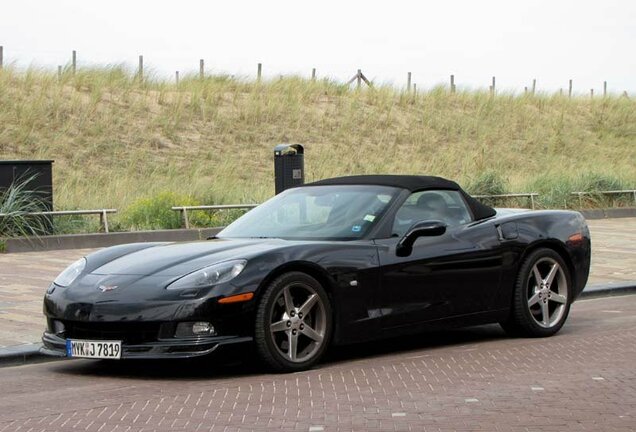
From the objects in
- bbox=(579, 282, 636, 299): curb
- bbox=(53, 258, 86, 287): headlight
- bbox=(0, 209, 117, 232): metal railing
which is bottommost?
bbox=(579, 282, 636, 299): curb

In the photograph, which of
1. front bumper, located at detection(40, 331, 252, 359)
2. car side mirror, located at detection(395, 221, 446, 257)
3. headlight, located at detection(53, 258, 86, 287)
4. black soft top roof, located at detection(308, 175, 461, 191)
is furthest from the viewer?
black soft top roof, located at detection(308, 175, 461, 191)

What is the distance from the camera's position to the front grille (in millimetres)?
8570

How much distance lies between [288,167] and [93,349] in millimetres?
10050

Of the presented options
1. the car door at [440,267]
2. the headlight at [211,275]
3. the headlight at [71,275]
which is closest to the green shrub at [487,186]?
the car door at [440,267]

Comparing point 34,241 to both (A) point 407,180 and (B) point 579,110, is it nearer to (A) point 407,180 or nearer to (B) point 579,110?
(A) point 407,180

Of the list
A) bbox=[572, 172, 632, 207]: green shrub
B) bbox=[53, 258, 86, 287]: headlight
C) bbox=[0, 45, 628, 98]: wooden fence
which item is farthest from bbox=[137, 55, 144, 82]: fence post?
bbox=[53, 258, 86, 287]: headlight

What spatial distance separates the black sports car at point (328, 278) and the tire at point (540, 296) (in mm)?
12

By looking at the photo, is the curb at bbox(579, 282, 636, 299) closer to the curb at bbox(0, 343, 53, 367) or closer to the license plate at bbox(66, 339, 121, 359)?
the curb at bbox(0, 343, 53, 367)

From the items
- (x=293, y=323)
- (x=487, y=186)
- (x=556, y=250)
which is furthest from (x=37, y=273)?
(x=487, y=186)

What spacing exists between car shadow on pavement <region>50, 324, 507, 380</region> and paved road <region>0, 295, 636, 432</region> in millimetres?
14

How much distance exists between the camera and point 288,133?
4403 cm

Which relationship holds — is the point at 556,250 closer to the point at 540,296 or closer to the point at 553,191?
the point at 540,296

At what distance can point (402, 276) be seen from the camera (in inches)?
377

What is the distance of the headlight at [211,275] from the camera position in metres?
8.62
